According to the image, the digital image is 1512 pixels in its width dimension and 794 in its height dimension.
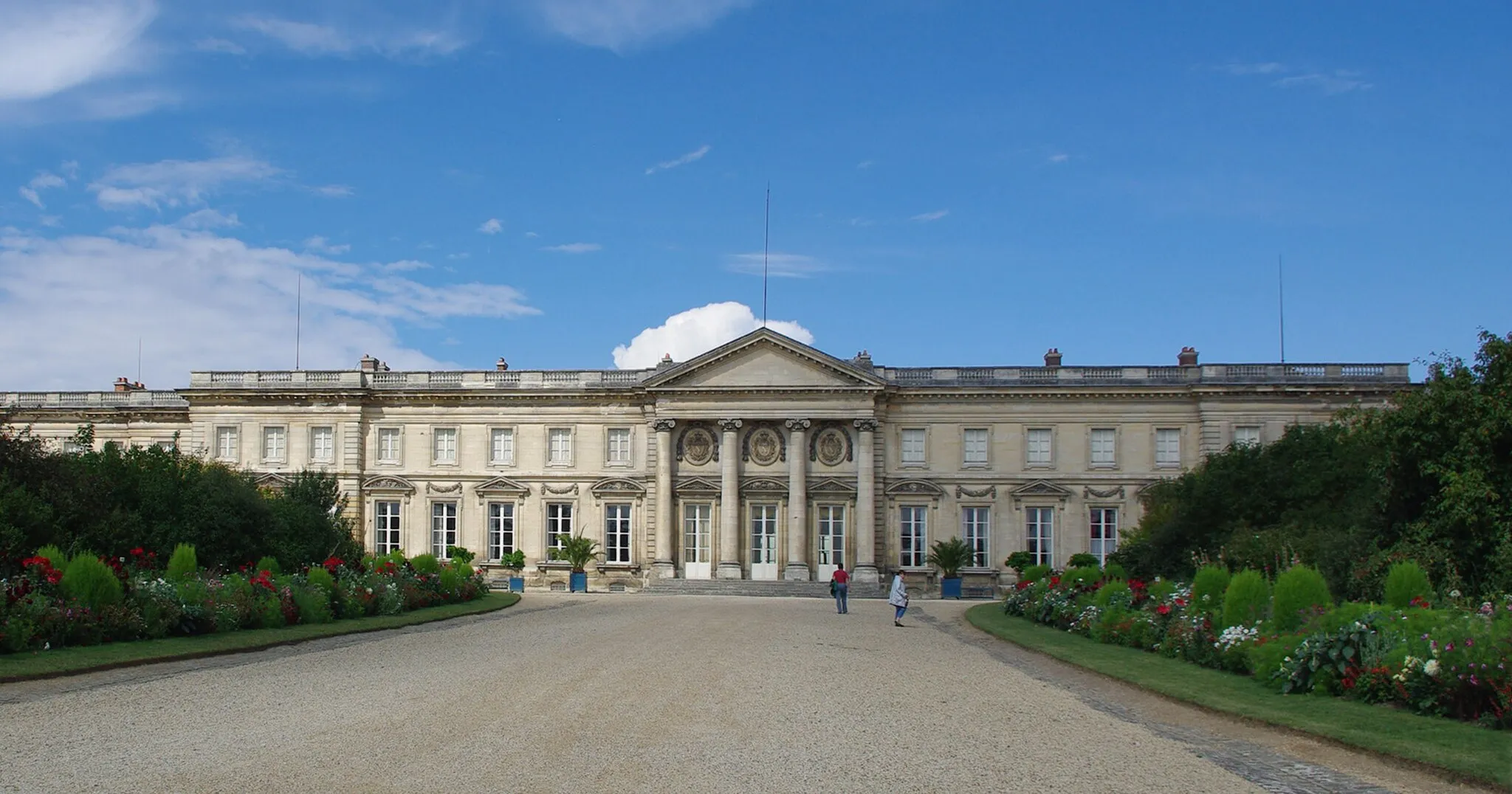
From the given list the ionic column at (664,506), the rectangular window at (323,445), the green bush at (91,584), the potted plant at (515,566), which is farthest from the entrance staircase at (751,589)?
the green bush at (91,584)

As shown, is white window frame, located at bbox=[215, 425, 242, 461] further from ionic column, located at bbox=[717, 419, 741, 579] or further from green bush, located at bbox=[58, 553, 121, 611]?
green bush, located at bbox=[58, 553, 121, 611]

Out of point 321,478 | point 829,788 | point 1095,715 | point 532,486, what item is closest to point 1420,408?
point 1095,715

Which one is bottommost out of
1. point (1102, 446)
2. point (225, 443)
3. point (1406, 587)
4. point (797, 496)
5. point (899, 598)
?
point (899, 598)

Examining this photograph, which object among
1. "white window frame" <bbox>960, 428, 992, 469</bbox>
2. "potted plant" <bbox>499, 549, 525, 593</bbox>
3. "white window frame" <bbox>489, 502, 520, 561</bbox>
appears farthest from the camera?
"white window frame" <bbox>489, 502, 520, 561</bbox>

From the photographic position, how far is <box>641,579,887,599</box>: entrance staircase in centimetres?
4781

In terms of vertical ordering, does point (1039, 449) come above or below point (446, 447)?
below

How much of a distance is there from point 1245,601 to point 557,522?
36562 millimetres

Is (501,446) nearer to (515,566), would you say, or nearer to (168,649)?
(515,566)

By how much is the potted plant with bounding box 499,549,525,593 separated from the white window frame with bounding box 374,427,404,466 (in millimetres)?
6058

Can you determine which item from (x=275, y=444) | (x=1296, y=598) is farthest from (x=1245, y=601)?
(x=275, y=444)

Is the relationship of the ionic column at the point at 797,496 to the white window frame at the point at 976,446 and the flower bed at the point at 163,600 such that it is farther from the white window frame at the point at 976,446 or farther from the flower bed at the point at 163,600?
the flower bed at the point at 163,600

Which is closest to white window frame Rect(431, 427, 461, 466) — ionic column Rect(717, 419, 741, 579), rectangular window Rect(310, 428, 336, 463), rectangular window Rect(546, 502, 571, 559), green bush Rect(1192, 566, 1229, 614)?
rectangular window Rect(310, 428, 336, 463)

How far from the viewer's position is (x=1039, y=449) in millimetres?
50594

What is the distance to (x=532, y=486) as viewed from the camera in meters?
52.6
